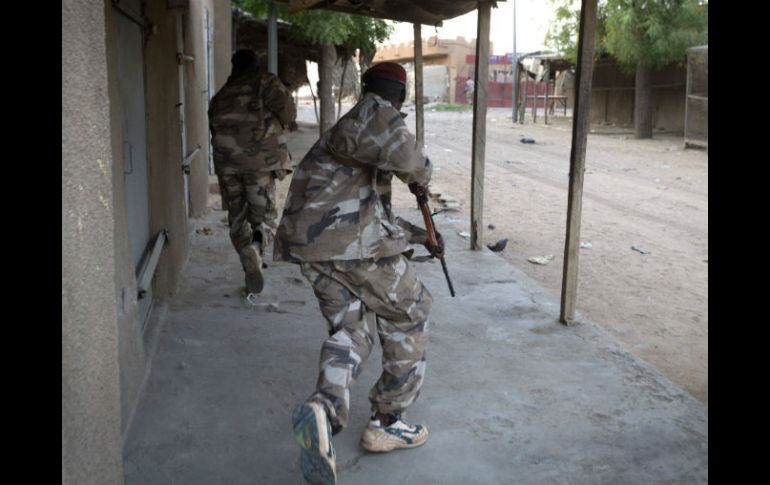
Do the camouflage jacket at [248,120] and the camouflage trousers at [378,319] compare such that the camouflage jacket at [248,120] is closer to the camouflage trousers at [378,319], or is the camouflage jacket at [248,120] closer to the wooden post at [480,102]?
the wooden post at [480,102]

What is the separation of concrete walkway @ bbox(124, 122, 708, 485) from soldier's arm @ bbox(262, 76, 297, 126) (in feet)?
4.45

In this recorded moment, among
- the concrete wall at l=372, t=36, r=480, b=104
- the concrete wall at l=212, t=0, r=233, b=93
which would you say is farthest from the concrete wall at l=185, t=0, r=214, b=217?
the concrete wall at l=372, t=36, r=480, b=104

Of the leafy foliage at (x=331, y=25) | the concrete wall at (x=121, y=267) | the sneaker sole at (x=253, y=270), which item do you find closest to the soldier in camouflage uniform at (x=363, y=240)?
the concrete wall at (x=121, y=267)

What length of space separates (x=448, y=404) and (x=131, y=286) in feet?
5.45

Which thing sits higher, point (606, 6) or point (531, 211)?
point (606, 6)

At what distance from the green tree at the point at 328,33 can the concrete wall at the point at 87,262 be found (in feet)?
29.3

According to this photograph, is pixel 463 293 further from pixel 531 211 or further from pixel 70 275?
pixel 531 211

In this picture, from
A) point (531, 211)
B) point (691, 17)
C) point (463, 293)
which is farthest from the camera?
point (691, 17)

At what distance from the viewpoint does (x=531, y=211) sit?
11375 mm

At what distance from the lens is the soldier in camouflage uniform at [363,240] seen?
325cm

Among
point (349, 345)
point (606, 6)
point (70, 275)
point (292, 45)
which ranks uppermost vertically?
point (606, 6)

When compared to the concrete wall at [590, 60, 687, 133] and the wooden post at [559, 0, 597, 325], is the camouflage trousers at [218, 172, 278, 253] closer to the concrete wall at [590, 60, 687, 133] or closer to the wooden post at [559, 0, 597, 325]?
the wooden post at [559, 0, 597, 325]

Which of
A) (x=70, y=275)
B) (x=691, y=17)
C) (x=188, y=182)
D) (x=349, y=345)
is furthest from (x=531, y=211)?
(x=691, y=17)

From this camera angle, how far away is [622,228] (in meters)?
10.3
